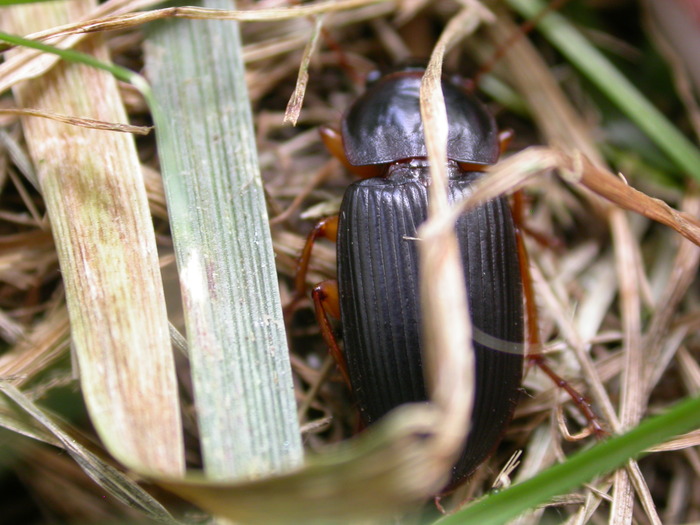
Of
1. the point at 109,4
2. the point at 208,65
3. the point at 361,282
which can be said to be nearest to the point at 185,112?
the point at 208,65

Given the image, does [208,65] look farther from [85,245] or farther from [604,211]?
[604,211]

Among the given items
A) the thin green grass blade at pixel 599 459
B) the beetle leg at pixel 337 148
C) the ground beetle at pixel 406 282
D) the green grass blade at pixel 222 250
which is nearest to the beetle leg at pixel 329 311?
the ground beetle at pixel 406 282

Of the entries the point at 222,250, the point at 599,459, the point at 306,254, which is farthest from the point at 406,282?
the point at 599,459

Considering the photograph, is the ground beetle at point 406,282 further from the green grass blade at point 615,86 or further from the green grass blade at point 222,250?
the green grass blade at point 615,86

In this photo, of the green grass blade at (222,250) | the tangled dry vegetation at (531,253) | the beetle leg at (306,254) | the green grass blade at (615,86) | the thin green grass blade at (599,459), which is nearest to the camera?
the thin green grass blade at (599,459)

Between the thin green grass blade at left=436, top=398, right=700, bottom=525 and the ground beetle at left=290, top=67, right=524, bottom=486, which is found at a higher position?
the ground beetle at left=290, top=67, right=524, bottom=486

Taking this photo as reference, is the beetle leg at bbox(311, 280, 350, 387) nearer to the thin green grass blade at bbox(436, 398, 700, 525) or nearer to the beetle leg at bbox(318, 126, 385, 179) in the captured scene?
the beetle leg at bbox(318, 126, 385, 179)

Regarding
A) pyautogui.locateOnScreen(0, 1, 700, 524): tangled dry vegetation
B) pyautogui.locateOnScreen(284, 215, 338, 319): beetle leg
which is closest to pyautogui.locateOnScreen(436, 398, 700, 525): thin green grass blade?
pyautogui.locateOnScreen(0, 1, 700, 524): tangled dry vegetation

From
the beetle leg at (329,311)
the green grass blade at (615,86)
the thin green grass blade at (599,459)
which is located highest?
the green grass blade at (615,86)
